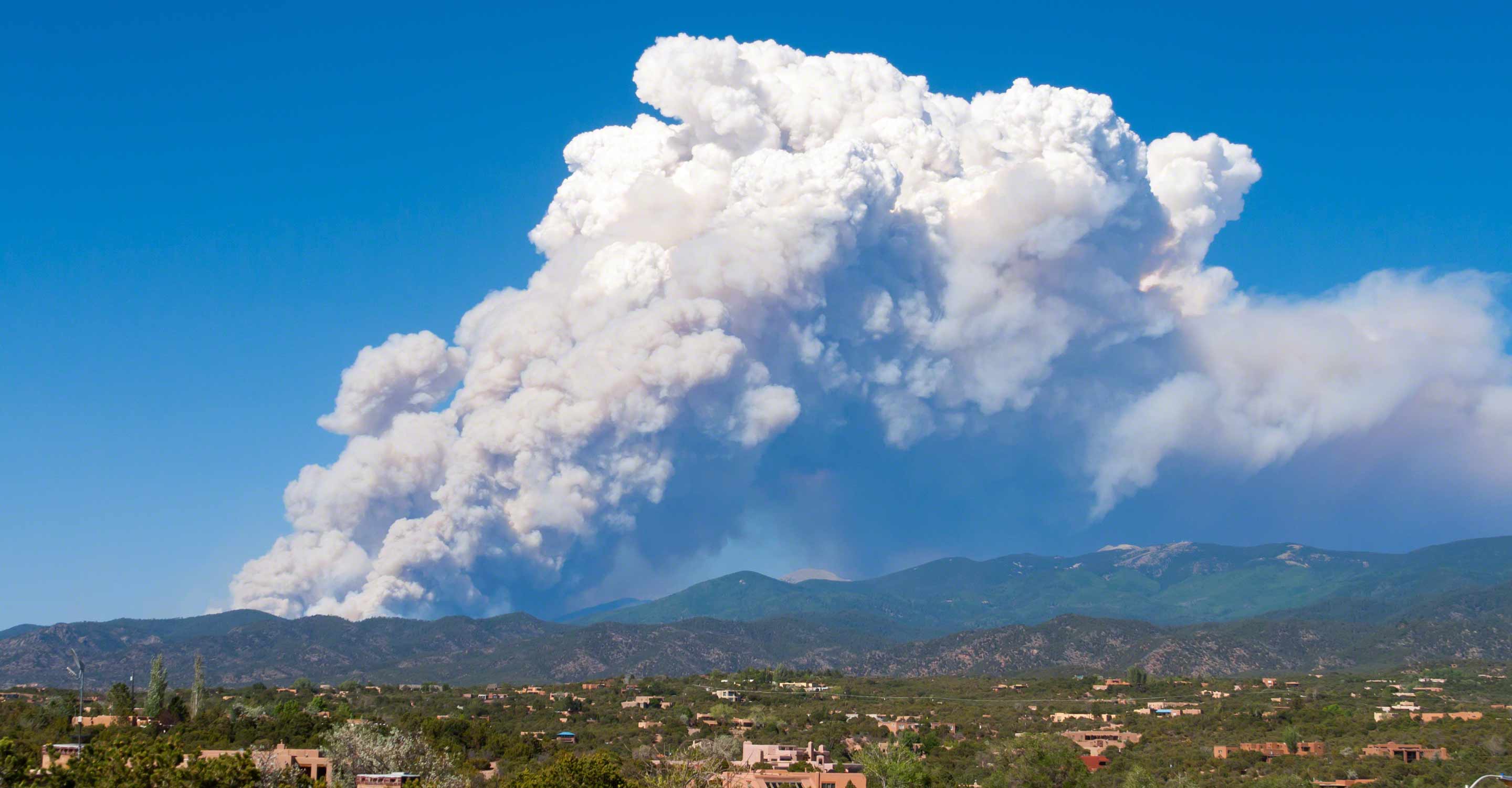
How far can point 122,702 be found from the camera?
77.1 meters

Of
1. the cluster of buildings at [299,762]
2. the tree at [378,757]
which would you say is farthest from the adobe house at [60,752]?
the tree at [378,757]

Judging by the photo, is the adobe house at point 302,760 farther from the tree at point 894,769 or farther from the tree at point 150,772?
the tree at point 894,769

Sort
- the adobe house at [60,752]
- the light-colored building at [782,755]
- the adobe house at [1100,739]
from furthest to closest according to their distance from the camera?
the adobe house at [1100,739], the light-colored building at [782,755], the adobe house at [60,752]

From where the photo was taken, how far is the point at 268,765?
4844cm

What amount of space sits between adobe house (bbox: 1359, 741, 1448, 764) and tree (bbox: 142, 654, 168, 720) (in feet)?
202

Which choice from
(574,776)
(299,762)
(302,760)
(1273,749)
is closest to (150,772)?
(574,776)

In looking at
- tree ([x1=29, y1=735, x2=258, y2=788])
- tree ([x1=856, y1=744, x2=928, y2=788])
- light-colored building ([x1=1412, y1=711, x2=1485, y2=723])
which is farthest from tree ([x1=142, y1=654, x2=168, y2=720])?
light-colored building ([x1=1412, y1=711, x2=1485, y2=723])

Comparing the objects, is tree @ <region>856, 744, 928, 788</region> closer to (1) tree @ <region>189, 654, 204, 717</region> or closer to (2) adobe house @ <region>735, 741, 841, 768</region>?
(2) adobe house @ <region>735, 741, 841, 768</region>

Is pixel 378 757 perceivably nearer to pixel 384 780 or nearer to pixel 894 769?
pixel 384 780

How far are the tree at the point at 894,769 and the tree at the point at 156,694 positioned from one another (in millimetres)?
34008

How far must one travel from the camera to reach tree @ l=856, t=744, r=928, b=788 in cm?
6925

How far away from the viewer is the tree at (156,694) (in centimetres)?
7138

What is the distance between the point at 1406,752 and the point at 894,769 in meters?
30.6

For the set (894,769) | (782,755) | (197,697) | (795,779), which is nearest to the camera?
(795,779)
